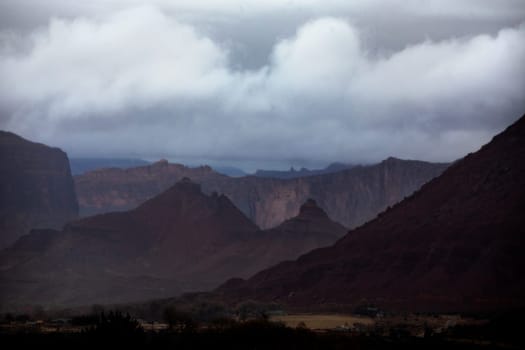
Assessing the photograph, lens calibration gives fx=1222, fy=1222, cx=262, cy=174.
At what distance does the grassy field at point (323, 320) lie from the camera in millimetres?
176125

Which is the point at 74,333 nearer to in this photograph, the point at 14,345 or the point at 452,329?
the point at 14,345

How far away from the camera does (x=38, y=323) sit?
18050 cm

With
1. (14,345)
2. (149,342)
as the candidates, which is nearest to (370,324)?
(149,342)

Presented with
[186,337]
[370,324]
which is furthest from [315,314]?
[186,337]

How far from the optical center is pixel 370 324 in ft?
578

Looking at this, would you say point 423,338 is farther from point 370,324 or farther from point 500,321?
point 370,324

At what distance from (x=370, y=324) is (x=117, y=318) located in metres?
47.9

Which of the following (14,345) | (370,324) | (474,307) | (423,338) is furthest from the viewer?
(474,307)

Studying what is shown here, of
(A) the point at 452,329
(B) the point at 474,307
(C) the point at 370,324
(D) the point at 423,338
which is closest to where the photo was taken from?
(D) the point at 423,338

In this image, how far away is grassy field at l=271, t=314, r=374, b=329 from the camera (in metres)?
176

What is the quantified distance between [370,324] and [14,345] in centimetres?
5718

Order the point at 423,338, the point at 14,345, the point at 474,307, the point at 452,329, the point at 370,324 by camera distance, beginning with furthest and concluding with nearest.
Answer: the point at 474,307 < the point at 370,324 < the point at 452,329 < the point at 423,338 < the point at 14,345

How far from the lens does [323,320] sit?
606ft

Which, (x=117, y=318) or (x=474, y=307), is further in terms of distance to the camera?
(x=474, y=307)
